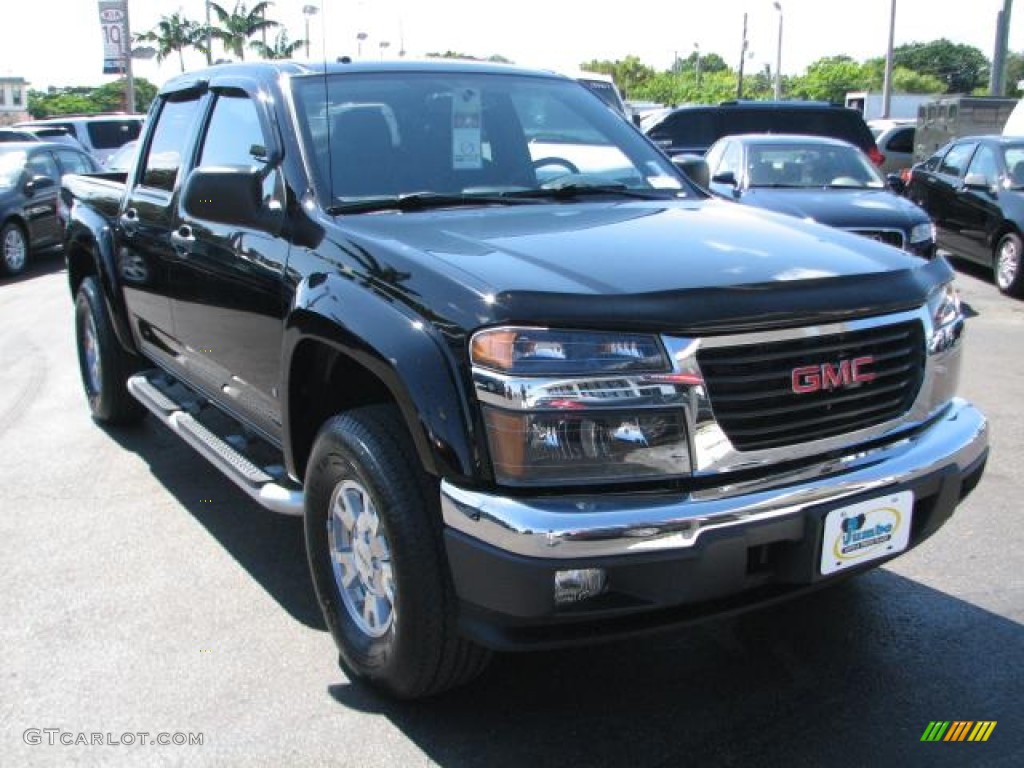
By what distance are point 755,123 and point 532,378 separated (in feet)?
41.1

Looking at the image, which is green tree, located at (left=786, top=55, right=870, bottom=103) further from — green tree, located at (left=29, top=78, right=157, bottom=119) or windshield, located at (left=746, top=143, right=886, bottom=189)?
windshield, located at (left=746, top=143, right=886, bottom=189)

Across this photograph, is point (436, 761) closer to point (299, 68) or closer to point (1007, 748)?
point (1007, 748)

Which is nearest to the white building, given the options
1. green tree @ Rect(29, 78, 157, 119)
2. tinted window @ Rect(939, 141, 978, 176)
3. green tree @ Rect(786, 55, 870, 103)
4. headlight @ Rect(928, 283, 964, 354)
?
green tree @ Rect(29, 78, 157, 119)

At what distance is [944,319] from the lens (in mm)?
3121

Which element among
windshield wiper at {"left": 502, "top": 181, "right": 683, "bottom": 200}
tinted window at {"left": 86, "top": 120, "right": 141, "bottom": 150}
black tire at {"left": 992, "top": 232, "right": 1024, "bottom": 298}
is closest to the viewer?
windshield wiper at {"left": 502, "top": 181, "right": 683, "bottom": 200}

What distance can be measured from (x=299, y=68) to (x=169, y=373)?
1.87m

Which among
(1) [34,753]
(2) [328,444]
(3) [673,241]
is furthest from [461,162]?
(1) [34,753]

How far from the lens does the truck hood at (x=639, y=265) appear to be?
254 cm

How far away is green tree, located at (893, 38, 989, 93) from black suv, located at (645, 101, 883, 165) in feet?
301

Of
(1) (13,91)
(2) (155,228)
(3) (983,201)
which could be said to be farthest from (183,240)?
(1) (13,91)

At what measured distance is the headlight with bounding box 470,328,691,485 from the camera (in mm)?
2451

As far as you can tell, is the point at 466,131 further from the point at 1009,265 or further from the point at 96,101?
the point at 96,101

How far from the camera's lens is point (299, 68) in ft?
12.6

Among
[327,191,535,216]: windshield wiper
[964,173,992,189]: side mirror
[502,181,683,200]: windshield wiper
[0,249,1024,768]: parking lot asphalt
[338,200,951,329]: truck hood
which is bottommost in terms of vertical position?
[0,249,1024,768]: parking lot asphalt
